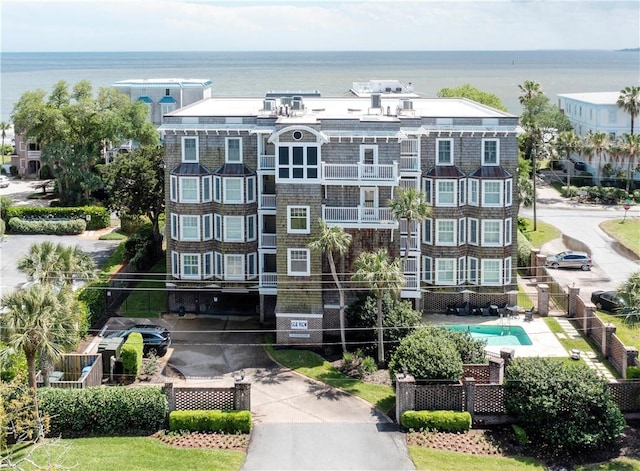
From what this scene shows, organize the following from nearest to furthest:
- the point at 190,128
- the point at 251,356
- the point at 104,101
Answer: the point at 251,356 → the point at 190,128 → the point at 104,101

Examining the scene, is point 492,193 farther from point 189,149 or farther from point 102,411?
point 102,411

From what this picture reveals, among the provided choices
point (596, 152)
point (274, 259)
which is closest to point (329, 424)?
point (274, 259)

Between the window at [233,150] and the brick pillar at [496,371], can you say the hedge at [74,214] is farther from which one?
the brick pillar at [496,371]

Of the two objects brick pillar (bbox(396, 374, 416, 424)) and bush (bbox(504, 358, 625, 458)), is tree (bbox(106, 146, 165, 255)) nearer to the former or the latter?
brick pillar (bbox(396, 374, 416, 424))

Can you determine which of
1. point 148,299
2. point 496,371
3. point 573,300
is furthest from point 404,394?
point 148,299

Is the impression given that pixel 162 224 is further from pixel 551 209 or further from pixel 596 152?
pixel 596 152

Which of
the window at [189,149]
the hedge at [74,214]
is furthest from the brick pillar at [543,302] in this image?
the hedge at [74,214]
